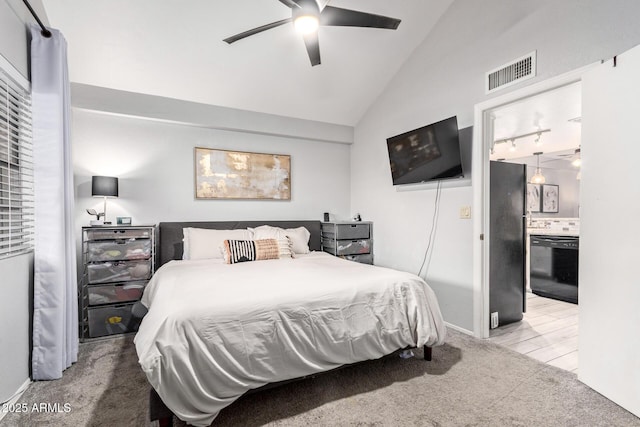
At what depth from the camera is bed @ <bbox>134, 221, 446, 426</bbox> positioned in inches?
62.9

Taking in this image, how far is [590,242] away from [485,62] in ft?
6.01

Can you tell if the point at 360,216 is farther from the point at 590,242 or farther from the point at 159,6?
the point at 159,6

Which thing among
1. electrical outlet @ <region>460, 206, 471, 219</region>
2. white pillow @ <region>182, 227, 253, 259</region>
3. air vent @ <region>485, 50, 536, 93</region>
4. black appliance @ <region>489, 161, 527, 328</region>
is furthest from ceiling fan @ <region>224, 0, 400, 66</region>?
white pillow @ <region>182, 227, 253, 259</region>

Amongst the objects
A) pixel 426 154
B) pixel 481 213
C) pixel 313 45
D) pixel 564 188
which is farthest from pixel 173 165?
pixel 564 188

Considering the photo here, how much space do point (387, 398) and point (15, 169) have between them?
296 centimetres

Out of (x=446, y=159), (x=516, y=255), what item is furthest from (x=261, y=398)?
(x=516, y=255)

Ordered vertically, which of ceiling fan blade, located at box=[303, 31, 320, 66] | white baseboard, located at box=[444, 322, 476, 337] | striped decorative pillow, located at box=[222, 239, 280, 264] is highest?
ceiling fan blade, located at box=[303, 31, 320, 66]

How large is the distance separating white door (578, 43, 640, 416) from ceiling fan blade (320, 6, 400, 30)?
1449 millimetres

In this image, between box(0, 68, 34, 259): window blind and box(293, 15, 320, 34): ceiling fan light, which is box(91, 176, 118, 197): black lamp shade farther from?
box(293, 15, 320, 34): ceiling fan light

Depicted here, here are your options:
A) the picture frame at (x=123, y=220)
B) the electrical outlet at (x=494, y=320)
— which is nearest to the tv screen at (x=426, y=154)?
the electrical outlet at (x=494, y=320)

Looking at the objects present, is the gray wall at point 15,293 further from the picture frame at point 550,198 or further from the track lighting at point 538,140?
the picture frame at point 550,198

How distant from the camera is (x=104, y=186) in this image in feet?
10.4

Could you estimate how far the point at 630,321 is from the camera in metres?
1.86

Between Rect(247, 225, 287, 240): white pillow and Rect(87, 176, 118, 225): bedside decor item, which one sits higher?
Rect(87, 176, 118, 225): bedside decor item
